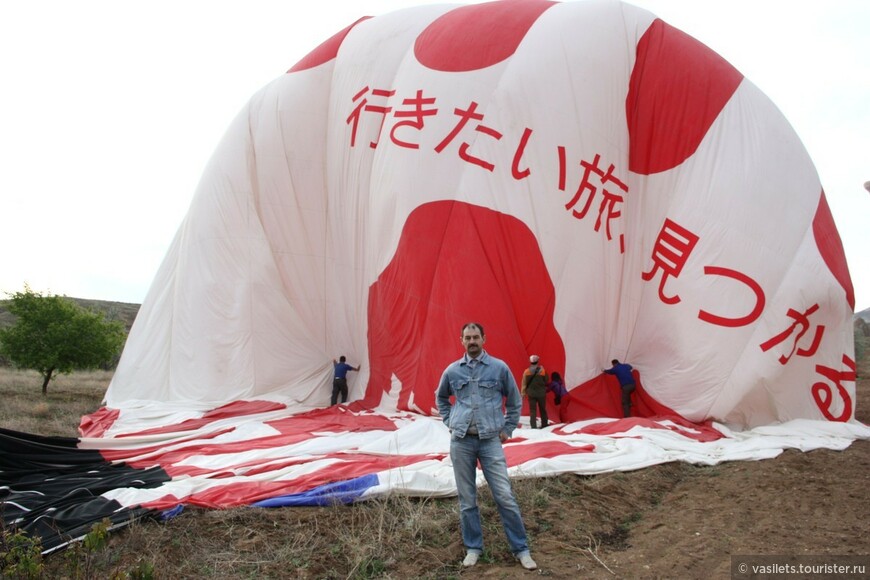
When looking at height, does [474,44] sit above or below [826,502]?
above

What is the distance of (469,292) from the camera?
26.4ft

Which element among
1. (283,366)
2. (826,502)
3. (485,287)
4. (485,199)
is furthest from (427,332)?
(826,502)

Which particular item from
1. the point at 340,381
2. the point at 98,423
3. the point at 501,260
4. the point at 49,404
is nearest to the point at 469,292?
the point at 501,260

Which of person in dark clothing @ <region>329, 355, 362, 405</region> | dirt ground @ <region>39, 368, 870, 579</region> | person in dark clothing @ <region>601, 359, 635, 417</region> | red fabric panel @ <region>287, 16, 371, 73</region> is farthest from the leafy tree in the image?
dirt ground @ <region>39, 368, 870, 579</region>

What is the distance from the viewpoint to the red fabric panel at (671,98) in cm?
825

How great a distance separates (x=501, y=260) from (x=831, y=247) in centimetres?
385

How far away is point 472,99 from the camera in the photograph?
869cm

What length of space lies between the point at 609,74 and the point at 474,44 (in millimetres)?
1881

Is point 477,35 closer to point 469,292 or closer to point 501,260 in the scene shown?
point 501,260

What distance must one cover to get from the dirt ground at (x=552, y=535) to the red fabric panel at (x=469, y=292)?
3.12m

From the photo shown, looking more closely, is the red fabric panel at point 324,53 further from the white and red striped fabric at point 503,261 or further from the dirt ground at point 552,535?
the dirt ground at point 552,535

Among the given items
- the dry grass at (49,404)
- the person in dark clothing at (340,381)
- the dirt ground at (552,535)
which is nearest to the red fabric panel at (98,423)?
the dry grass at (49,404)

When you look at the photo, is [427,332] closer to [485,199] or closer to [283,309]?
[485,199]

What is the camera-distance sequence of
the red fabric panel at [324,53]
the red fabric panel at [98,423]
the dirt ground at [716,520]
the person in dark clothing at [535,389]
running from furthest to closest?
the red fabric panel at [324,53], the red fabric panel at [98,423], the person in dark clothing at [535,389], the dirt ground at [716,520]
